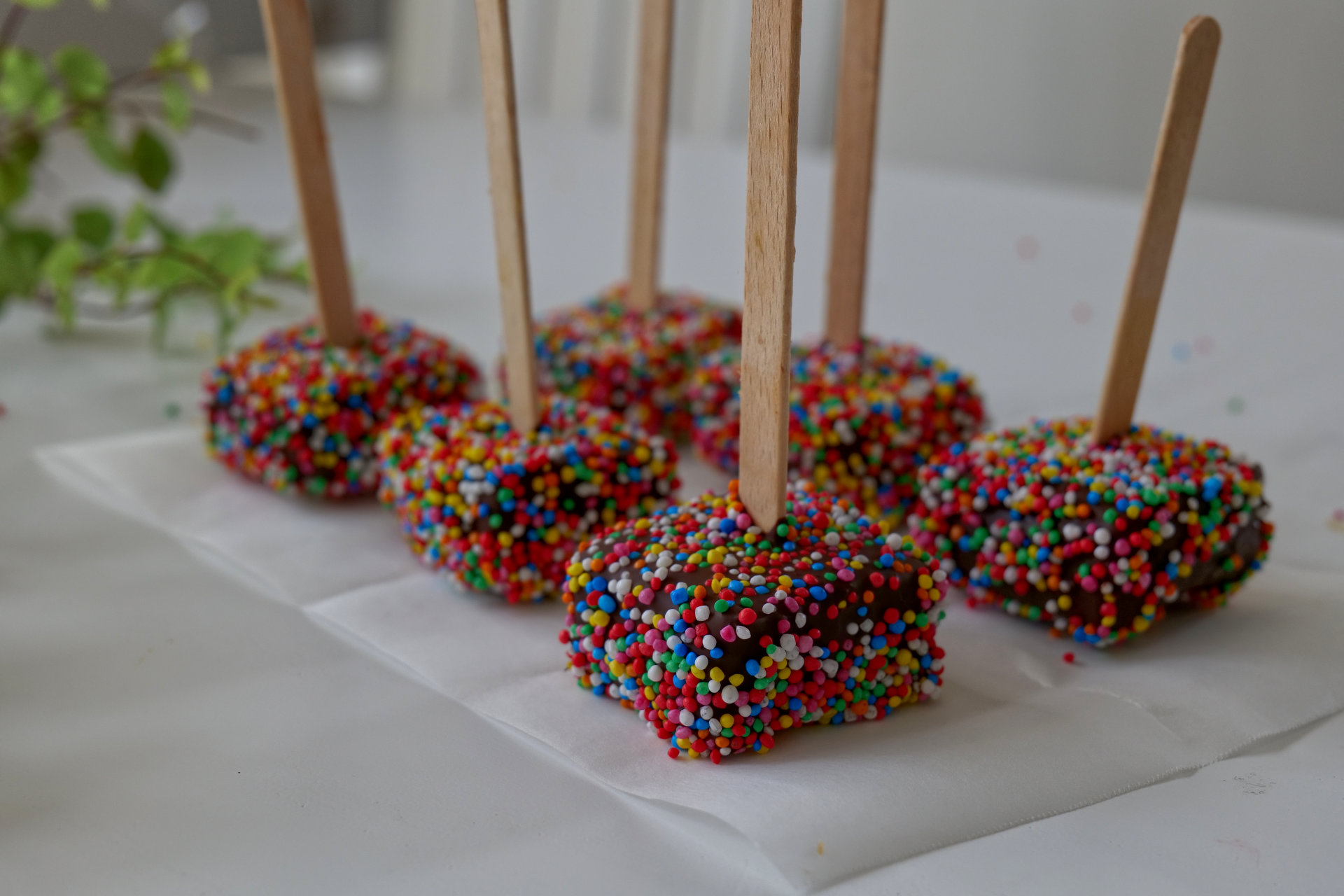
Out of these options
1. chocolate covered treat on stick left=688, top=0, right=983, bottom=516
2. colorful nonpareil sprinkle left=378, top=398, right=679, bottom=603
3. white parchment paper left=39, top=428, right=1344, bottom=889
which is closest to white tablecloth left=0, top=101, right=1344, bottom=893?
white parchment paper left=39, top=428, right=1344, bottom=889

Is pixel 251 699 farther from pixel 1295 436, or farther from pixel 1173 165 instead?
pixel 1295 436

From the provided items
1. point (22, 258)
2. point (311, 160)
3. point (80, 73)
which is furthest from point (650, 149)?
point (22, 258)

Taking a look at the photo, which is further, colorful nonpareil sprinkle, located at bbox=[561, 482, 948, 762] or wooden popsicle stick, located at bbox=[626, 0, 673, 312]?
wooden popsicle stick, located at bbox=[626, 0, 673, 312]

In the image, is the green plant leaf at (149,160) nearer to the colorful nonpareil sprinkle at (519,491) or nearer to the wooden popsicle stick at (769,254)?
the colorful nonpareil sprinkle at (519,491)

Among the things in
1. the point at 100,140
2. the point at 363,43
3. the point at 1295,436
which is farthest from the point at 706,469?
the point at 363,43

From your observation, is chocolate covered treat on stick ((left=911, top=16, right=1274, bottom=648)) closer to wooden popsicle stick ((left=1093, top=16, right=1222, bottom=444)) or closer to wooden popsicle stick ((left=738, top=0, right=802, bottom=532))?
wooden popsicle stick ((left=1093, top=16, right=1222, bottom=444))

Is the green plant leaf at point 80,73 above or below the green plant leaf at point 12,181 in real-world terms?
above

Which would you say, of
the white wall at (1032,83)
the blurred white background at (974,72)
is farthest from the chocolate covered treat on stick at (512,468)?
the blurred white background at (974,72)
